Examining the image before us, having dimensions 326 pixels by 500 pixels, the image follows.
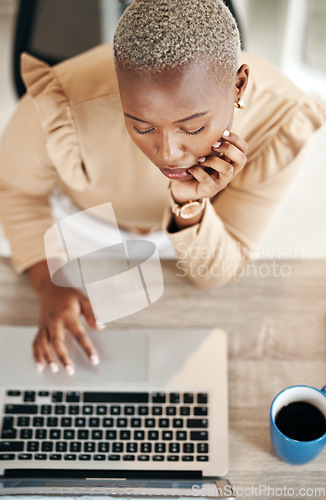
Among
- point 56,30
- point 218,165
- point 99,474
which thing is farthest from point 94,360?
point 56,30

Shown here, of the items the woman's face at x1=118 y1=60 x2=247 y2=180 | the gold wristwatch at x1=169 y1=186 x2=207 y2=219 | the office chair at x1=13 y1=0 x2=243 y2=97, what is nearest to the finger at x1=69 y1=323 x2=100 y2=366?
the gold wristwatch at x1=169 y1=186 x2=207 y2=219

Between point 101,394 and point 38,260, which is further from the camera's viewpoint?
point 38,260

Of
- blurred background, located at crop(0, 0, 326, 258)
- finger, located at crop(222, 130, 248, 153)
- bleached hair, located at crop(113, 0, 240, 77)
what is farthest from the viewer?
blurred background, located at crop(0, 0, 326, 258)

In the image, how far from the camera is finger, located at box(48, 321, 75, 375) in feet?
2.48

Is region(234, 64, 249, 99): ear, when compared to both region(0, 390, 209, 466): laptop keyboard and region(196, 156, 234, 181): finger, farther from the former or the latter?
region(0, 390, 209, 466): laptop keyboard

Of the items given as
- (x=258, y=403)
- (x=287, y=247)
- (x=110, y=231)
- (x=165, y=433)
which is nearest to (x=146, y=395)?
(x=165, y=433)

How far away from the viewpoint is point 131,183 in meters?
0.76

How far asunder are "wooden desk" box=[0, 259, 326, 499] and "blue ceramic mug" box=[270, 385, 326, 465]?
0.14 ft

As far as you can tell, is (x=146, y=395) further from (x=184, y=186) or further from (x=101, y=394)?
(x=184, y=186)

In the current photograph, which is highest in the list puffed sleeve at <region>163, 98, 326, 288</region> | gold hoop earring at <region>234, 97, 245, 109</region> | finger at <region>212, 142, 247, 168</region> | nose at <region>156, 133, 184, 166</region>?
gold hoop earring at <region>234, 97, 245, 109</region>

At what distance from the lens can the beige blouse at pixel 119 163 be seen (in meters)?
0.66

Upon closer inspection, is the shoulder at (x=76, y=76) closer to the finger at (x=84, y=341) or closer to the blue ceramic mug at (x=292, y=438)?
the finger at (x=84, y=341)

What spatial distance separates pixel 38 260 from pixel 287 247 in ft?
1.50

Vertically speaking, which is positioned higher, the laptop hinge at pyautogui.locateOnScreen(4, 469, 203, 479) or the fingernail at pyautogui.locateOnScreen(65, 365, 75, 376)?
the fingernail at pyautogui.locateOnScreen(65, 365, 75, 376)
